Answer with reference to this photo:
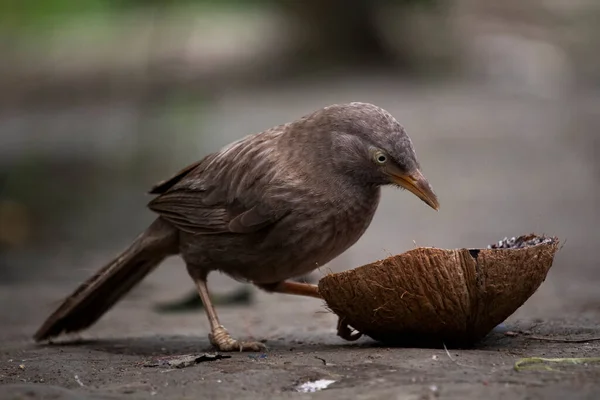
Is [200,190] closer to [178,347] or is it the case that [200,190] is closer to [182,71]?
[178,347]

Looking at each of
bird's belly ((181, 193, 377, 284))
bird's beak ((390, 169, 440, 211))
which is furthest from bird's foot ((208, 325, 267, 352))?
bird's beak ((390, 169, 440, 211))

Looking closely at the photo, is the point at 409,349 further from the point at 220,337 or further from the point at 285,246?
the point at 220,337

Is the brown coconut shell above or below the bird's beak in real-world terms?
below

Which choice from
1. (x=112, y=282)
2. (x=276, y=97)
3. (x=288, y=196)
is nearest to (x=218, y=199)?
(x=288, y=196)

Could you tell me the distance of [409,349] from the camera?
4508 millimetres

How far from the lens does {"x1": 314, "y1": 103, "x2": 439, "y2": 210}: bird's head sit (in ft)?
16.6

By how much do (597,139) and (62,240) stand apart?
791 cm

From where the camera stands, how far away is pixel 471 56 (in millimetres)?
24078

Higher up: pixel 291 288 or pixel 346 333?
pixel 291 288

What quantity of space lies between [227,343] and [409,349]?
4.13ft

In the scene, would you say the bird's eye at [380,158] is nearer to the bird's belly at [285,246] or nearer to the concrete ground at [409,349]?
the bird's belly at [285,246]

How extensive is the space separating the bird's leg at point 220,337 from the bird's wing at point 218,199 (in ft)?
1.19

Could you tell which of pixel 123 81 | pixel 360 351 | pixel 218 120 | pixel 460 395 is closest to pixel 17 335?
pixel 360 351

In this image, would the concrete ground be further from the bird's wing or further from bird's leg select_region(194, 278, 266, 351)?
the bird's wing
